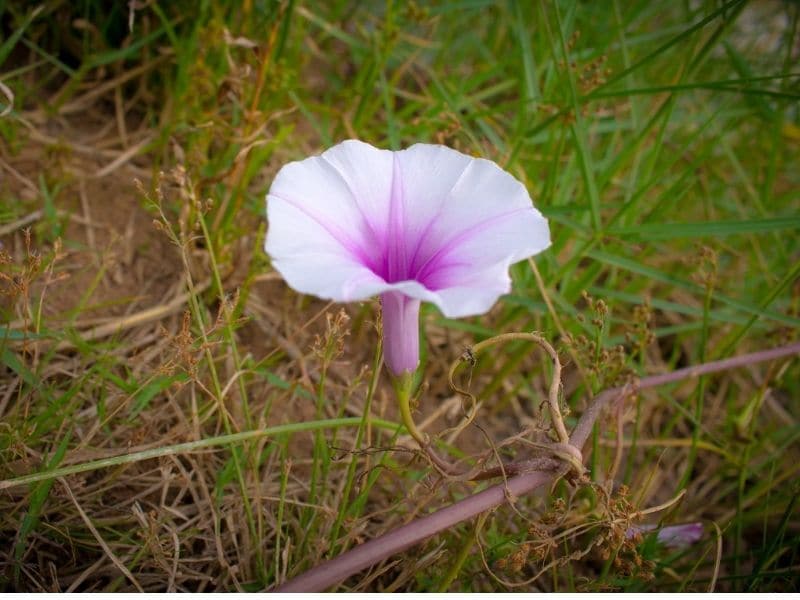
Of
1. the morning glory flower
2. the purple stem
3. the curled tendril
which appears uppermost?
the morning glory flower

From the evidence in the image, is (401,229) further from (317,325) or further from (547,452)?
(317,325)

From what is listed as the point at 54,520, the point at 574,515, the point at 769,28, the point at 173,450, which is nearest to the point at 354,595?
the point at 173,450

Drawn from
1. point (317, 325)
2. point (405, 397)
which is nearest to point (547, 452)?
point (405, 397)

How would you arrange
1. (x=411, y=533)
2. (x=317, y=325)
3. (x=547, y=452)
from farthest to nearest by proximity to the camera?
(x=317, y=325) → (x=547, y=452) → (x=411, y=533)

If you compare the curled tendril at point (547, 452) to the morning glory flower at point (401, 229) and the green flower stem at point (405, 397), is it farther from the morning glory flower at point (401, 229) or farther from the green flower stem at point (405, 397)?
the morning glory flower at point (401, 229)

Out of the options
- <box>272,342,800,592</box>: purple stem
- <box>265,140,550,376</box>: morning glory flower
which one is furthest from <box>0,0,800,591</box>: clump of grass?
<box>265,140,550,376</box>: morning glory flower

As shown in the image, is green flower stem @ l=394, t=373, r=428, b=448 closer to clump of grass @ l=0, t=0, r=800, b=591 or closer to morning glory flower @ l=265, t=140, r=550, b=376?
morning glory flower @ l=265, t=140, r=550, b=376
